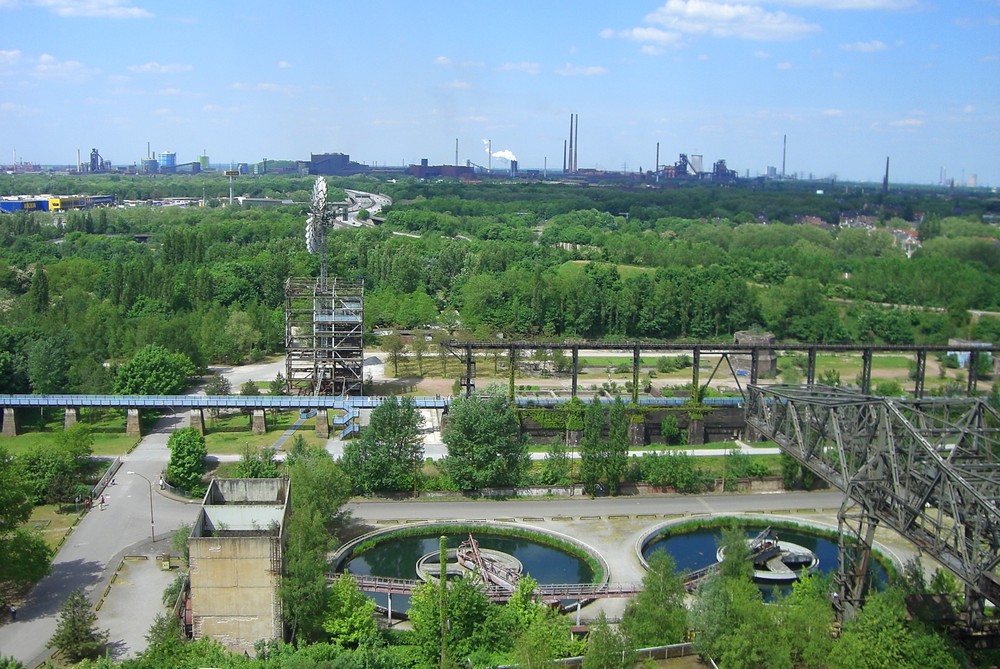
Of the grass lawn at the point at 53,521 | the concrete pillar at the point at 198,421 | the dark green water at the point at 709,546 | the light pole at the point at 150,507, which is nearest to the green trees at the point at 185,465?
the light pole at the point at 150,507

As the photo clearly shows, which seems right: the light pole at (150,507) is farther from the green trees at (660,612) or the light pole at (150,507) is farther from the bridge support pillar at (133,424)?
the green trees at (660,612)

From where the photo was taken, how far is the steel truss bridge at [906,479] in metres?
19.1

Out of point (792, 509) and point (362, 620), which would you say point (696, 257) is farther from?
point (362, 620)

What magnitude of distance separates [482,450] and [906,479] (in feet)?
50.8

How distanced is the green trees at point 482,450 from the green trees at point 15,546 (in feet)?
44.5

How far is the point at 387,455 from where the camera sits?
32781 millimetres

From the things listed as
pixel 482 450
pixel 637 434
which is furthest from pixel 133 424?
pixel 637 434

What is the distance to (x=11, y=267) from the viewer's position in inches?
2953

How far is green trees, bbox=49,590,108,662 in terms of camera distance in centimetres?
2131

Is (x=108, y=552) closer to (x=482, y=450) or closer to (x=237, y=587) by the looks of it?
(x=237, y=587)

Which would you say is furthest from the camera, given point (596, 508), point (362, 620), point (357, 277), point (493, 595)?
point (357, 277)

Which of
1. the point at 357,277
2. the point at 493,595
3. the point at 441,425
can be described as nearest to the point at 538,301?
the point at 357,277

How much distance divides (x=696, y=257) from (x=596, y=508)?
5668 centimetres

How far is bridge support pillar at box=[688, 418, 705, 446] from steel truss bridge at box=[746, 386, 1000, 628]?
13664 mm
